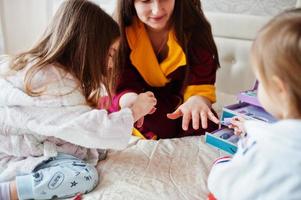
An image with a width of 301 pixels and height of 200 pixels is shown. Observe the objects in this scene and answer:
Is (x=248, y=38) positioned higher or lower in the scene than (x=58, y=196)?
higher

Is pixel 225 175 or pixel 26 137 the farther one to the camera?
pixel 26 137

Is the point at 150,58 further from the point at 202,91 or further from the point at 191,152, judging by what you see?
the point at 191,152

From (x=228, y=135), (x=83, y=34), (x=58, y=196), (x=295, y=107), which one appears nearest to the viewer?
(x=295, y=107)

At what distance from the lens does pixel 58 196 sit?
77 centimetres

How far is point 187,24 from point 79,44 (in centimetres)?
44

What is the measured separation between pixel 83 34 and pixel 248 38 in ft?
2.45

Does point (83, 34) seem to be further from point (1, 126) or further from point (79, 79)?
point (1, 126)

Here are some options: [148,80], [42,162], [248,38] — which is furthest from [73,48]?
[248,38]

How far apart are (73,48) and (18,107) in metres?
0.21

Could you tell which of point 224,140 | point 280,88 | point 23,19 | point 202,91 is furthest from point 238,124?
point 23,19

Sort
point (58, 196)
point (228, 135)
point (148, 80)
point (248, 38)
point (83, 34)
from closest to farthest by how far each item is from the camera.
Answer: point (58, 196) < point (83, 34) < point (228, 135) < point (148, 80) < point (248, 38)

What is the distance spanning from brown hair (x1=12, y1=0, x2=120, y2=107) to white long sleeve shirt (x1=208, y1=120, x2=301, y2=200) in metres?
0.47

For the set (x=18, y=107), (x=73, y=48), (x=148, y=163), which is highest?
(x=73, y=48)

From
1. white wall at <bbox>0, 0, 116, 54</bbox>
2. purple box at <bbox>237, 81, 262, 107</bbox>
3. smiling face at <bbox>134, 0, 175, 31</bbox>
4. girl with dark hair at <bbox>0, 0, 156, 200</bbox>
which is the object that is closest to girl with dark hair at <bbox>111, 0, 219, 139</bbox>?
smiling face at <bbox>134, 0, 175, 31</bbox>
